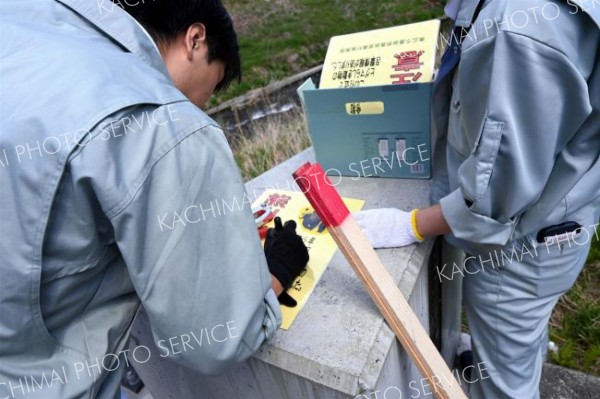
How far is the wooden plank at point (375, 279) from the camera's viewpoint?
40.1 inches

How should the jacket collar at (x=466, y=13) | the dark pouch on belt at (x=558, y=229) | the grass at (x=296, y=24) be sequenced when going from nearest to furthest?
the jacket collar at (x=466, y=13) → the dark pouch on belt at (x=558, y=229) → the grass at (x=296, y=24)

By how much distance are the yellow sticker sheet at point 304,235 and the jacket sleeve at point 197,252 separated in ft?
0.87

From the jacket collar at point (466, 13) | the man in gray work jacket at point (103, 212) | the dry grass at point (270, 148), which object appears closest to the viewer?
the man in gray work jacket at point (103, 212)

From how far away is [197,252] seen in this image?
833 mm

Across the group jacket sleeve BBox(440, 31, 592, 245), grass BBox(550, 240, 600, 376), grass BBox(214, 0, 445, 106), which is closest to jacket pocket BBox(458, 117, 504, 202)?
jacket sleeve BBox(440, 31, 592, 245)

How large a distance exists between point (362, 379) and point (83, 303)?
2.19 feet

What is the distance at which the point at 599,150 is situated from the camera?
1.04 meters

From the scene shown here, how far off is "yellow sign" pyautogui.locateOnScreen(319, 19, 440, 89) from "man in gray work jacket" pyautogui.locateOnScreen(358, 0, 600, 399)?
0.15 metres

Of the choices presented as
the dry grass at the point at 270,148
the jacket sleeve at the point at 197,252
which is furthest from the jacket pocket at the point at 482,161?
the dry grass at the point at 270,148

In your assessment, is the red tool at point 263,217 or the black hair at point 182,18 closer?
the black hair at point 182,18

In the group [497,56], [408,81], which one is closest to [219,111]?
[408,81]

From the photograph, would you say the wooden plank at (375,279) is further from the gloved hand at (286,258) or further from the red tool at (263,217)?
the red tool at (263,217)

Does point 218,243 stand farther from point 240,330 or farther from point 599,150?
point 599,150

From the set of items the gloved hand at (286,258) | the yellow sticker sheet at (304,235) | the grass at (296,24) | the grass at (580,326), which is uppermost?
the gloved hand at (286,258)
